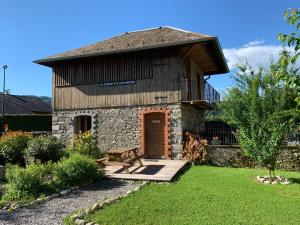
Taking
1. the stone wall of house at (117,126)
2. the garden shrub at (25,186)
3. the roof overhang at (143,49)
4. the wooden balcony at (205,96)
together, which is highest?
the roof overhang at (143,49)

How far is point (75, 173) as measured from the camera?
8062 mm

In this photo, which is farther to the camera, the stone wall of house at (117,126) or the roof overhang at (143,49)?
the stone wall of house at (117,126)

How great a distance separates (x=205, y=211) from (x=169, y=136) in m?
7.58

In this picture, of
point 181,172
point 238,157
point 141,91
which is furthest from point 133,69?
point 238,157

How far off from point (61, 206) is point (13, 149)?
276 inches

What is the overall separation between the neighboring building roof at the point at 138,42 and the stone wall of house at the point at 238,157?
14.9 feet

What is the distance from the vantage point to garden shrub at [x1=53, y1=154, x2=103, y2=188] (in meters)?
8.03

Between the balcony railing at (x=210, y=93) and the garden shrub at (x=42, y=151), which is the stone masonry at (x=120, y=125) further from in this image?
the garden shrub at (x=42, y=151)

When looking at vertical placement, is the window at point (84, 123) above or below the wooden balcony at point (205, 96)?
below

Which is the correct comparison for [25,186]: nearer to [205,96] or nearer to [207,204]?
[207,204]

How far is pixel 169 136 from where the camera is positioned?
13.4m

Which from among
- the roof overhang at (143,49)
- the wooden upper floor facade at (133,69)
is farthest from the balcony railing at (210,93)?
the roof overhang at (143,49)

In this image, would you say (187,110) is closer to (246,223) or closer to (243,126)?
(243,126)

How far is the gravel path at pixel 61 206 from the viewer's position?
18.0ft
